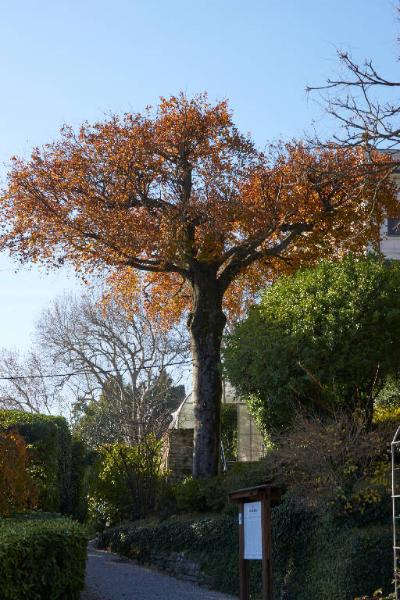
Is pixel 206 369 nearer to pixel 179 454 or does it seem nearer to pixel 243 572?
pixel 179 454

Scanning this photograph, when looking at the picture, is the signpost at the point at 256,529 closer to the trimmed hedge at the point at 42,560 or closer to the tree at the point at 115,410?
the trimmed hedge at the point at 42,560

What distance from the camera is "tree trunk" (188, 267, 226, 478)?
19.4m

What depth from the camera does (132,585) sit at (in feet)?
46.8

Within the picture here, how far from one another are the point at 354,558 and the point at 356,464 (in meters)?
1.53

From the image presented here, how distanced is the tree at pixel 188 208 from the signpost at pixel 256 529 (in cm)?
772

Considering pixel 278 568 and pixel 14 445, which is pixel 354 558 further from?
pixel 14 445

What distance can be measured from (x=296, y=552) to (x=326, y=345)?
449cm

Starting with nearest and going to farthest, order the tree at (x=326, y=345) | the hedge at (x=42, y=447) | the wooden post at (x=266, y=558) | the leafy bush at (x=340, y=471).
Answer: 1. the wooden post at (x=266, y=558)
2. the leafy bush at (x=340, y=471)
3. the tree at (x=326, y=345)
4. the hedge at (x=42, y=447)

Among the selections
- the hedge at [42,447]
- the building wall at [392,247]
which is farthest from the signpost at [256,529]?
the building wall at [392,247]

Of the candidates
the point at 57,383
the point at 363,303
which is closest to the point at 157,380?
the point at 57,383

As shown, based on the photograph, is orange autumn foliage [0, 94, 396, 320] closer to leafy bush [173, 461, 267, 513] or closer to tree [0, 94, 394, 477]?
tree [0, 94, 394, 477]

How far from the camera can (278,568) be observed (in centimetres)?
1328

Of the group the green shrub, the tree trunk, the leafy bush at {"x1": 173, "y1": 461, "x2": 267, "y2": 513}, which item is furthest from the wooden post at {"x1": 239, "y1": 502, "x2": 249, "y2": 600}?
the green shrub

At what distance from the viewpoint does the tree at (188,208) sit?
753 inches
